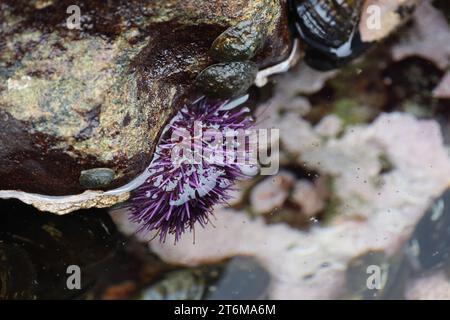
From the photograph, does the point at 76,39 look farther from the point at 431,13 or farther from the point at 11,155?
the point at 431,13

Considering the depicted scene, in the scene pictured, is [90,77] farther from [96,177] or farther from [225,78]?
[225,78]

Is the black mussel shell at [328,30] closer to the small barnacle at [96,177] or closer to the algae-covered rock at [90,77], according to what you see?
the algae-covered rock at [90,77]

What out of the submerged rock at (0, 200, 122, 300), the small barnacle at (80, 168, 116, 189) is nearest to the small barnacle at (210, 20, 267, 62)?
the small barnacle at (80, 168, 116, 189)

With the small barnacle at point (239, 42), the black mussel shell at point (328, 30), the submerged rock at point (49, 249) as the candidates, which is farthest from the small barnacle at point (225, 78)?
the submerged rock at point (49, 249)

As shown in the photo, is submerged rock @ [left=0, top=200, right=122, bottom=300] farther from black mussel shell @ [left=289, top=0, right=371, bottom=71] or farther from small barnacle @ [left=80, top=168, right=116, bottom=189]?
black mussel shell @ [left=289, top=0, right=371, bottom=71]

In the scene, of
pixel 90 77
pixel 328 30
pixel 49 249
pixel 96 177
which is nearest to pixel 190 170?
pixel 96 177
